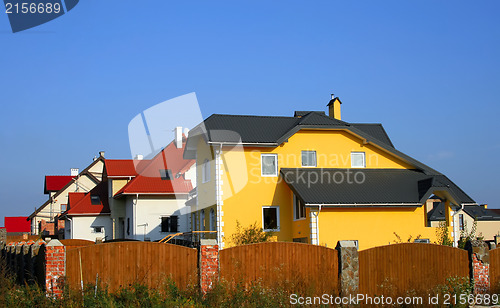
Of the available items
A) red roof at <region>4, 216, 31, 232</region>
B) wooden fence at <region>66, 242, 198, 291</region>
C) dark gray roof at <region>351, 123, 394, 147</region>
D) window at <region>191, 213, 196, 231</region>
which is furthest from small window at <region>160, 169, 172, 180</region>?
red roof at <region>4, 216, 31, 232</region>

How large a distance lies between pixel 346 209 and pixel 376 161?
16.7 feet

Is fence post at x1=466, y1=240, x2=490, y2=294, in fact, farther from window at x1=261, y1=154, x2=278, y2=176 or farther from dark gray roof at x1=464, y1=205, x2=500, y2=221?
dark gray roof at x1=464, y1=205, x2=500, y2=221

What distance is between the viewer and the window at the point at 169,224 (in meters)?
39.9

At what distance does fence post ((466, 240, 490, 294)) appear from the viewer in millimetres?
16195

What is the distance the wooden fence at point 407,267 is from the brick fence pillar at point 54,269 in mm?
7754

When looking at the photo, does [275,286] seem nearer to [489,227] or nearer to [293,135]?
[293,135]

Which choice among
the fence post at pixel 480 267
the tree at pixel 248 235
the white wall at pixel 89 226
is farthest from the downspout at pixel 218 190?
the white wall at pixel 89 226

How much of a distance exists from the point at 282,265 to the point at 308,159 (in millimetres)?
15897

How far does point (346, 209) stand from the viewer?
27641 mm

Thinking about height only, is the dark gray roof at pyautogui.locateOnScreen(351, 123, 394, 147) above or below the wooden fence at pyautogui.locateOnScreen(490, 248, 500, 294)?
above

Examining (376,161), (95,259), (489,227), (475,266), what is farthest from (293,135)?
(489,227)

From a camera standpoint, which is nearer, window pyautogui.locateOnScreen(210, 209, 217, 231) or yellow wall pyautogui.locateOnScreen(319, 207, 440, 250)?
yellow wall pyautogui.locateOnScreen(319, 207, 440, 250)

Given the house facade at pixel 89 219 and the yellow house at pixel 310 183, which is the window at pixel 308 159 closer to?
the yellow house at pixel 310 183

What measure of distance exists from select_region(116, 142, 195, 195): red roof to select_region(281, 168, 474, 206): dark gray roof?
501 inches
